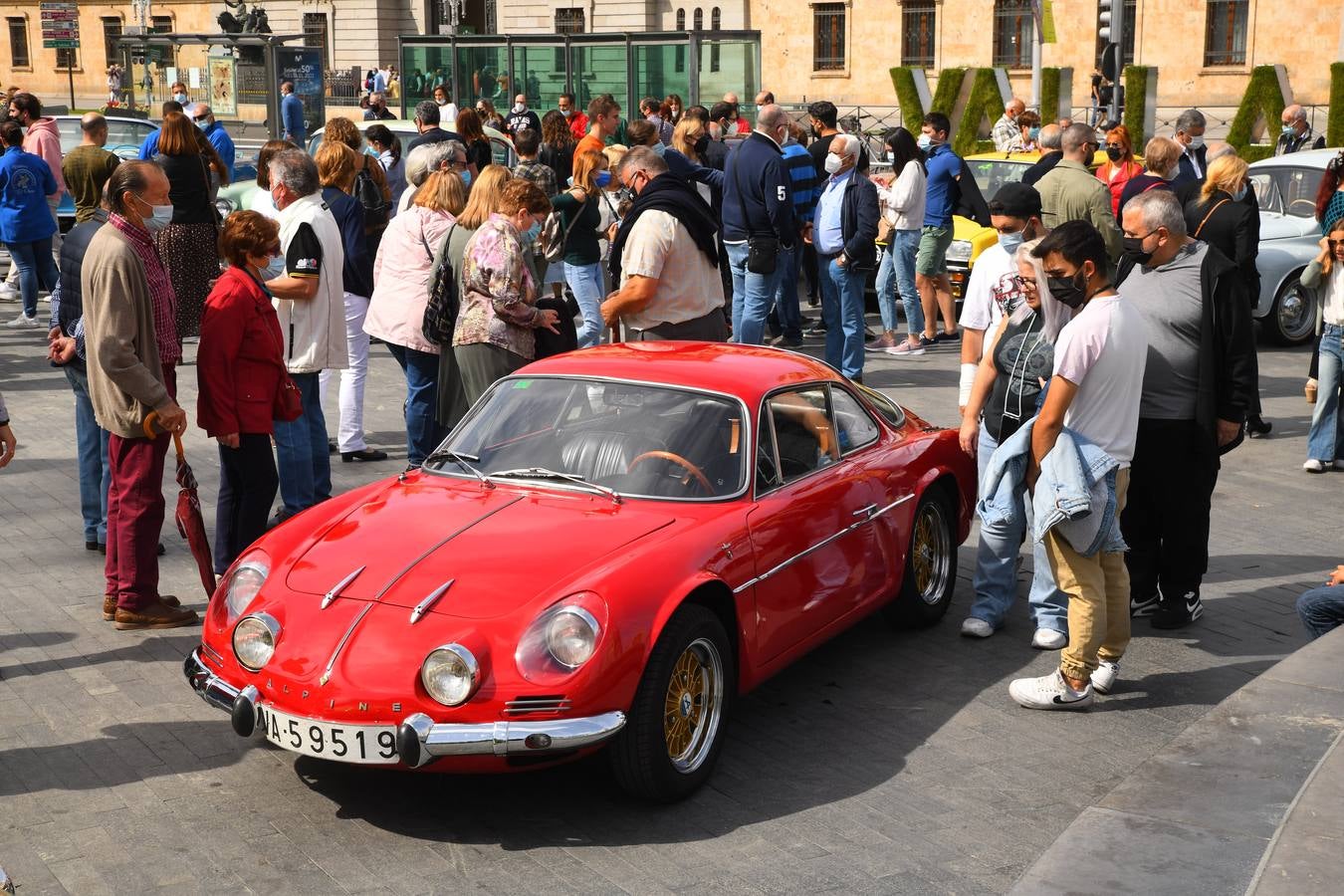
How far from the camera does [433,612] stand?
5.05m

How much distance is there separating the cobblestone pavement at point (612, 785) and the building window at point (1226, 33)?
4436cm

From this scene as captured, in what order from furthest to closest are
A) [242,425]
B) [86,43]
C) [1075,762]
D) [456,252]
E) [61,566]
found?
[86,43]
[456,252]
[61,566]
[242,425]
[1075,762]

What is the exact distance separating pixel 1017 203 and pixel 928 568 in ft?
5.82

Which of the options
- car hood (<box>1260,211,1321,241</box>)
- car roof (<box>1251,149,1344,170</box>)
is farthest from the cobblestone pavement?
car roof (<box>1251,149,1344,170</box>)

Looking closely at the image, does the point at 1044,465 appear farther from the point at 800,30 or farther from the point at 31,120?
the point at 800,30

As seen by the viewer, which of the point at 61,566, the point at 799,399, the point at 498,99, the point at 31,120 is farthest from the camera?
the point at 498,99

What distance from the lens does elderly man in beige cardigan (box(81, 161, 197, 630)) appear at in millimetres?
6641

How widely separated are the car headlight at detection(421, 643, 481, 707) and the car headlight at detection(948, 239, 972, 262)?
35.8 feet

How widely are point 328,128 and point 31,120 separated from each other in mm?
5874

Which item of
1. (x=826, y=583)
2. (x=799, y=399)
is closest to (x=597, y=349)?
(x=799, y=399)

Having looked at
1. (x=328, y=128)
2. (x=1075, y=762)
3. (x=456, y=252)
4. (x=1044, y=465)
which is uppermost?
(x=328, y=128)

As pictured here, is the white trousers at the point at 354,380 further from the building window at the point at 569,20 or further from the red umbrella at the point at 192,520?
the building window at the point at 569,20

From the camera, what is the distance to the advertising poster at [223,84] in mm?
27109

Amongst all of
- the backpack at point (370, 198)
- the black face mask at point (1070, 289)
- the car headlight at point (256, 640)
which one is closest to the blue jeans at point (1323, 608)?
the black face mask at point (1070, 289)
